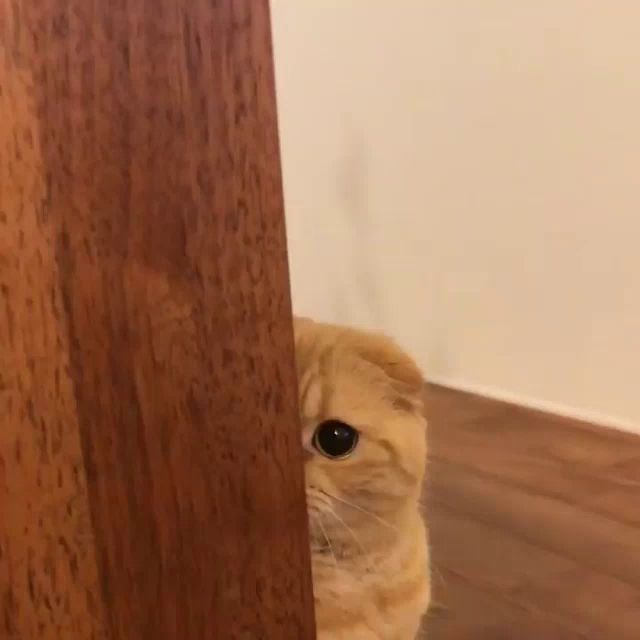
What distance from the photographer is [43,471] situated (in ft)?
1.27

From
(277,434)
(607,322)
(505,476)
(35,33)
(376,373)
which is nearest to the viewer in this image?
(35,33)

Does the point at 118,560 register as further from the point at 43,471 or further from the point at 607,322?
the point at 607,322

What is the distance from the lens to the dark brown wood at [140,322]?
1.22 feet

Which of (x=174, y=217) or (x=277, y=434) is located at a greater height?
(x=174, y=217)

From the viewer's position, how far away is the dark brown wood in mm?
371

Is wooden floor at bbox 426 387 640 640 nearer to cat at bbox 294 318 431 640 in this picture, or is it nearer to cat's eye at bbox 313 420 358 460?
cat at bbox 294 318 431 640

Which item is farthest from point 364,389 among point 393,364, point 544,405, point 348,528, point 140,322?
point 544,405

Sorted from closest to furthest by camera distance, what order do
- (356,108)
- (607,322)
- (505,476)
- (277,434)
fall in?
(277,434) → (505,476) → (607,322) → (356,108)

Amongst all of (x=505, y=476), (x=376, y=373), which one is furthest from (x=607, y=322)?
(x=376, y=373)

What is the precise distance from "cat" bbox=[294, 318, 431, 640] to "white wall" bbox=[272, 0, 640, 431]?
963mm

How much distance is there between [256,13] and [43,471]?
0.71 feet

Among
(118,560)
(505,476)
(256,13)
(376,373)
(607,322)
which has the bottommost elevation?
(505,476)

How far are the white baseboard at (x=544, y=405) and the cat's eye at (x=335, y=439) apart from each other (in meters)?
1.09

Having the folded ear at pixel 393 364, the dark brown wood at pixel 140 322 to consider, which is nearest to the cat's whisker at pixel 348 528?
the folded ear at pixel 393 364
